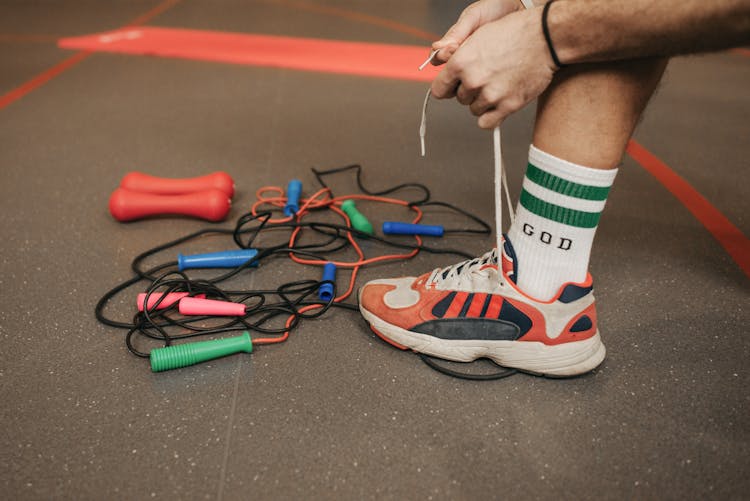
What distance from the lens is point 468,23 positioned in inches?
31.3

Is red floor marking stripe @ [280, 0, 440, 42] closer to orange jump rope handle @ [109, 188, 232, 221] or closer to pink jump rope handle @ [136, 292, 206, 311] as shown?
orange jump rope handle @ [109, 188, 232, 221]

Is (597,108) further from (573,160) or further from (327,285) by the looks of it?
(327,285)

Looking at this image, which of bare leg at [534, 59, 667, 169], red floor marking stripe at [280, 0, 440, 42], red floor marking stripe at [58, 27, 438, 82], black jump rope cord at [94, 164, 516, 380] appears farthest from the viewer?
red floor marking stripe at [280, 0, 440, 42]

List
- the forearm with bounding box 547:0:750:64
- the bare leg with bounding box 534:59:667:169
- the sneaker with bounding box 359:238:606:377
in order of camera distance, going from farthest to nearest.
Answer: the sneaker with bounding box 359:238:606:377, the bare leg with bounding box 534:59:667:169, the forearm with bounding box 547:0:750:64

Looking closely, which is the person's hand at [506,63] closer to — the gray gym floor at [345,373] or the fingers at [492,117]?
the fingers at [492,117]

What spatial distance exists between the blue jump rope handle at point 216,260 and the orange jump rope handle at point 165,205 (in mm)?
171

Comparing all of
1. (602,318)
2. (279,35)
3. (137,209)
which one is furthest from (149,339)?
(279,35)

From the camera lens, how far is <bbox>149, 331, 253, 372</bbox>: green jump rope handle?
0.83 metres

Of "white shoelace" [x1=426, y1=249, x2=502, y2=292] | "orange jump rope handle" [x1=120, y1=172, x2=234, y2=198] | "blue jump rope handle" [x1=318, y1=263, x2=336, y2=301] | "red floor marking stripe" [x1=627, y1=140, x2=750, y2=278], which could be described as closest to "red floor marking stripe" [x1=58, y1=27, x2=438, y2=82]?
"red floor marking stripe" [x1=627, y1=140, x2=750, y2=278]

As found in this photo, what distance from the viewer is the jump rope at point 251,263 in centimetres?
87

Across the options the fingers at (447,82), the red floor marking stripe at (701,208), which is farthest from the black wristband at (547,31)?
the red floor marking stripe at (701,208)

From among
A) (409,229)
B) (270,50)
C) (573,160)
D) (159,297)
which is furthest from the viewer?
(270,50)

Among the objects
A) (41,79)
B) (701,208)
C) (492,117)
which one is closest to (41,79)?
(41,79)

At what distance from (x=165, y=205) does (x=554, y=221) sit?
89 cm
